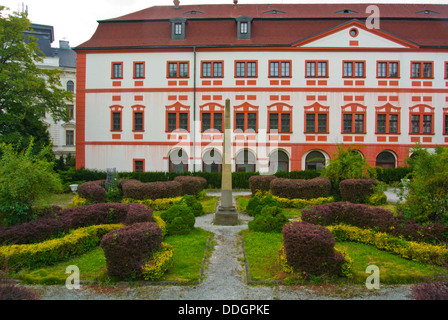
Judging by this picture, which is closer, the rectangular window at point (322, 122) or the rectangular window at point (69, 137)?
the rectangular window at point (322, 122)

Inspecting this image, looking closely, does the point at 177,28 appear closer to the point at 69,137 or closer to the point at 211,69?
the point at 211,69

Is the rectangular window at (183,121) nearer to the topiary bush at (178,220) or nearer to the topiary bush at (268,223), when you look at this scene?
the topiary bush at (178,220)

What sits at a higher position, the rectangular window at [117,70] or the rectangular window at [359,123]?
the rectangular window at [117,70]

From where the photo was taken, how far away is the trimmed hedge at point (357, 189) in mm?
14469

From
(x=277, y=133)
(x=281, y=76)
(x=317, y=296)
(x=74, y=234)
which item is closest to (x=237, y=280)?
(x=317, y=296)

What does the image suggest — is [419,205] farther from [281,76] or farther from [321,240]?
[281,76]

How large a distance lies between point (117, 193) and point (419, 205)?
41.7ft

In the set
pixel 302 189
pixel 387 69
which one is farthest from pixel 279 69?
pixel 302 189

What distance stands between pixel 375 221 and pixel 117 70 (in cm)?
2355

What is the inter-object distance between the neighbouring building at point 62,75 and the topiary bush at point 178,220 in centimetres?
3060

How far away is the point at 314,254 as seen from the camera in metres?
6.34

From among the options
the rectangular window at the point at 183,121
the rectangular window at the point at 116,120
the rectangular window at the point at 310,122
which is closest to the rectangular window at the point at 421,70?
the rectangular window at the point at 310,122

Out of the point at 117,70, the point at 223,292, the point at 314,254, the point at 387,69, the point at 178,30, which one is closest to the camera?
the point at 223,292

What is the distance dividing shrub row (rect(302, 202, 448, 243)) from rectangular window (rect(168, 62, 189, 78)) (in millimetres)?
19156
